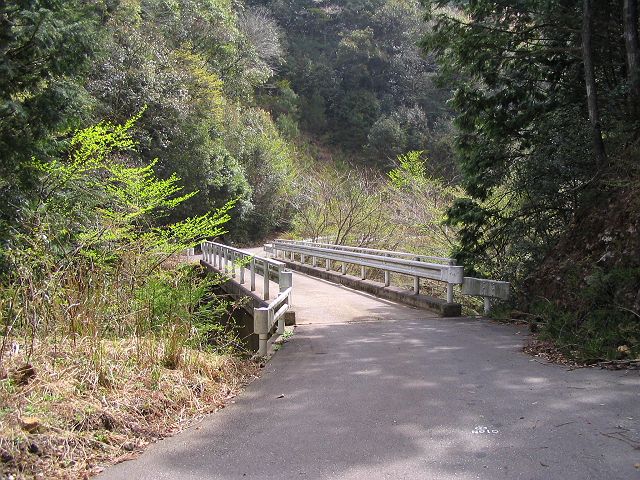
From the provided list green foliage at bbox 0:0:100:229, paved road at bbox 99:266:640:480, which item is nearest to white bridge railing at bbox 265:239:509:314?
paved road at bbox 99:266:640:480

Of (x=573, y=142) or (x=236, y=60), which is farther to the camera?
(x=236, y=60)

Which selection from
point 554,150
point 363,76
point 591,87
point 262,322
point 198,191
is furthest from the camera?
point 363,76

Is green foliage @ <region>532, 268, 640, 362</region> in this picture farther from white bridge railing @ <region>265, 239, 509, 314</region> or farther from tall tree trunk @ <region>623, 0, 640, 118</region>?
tall tree trunk @ <region>623, 0, 640, 118</region>

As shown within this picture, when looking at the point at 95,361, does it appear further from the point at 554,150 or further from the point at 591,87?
the point at 591,87

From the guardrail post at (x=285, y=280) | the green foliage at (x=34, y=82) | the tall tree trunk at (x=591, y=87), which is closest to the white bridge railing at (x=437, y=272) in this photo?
the tall tree trunk at (x=591, y=87)

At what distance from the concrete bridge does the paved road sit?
1 centimetres

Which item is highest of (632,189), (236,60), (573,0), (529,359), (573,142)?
(236,60)

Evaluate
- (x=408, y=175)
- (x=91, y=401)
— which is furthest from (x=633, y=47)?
(x=408, y=175)

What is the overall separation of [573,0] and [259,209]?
104 ft

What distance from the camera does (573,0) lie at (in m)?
11.6

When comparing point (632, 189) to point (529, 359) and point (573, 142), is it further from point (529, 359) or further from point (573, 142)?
point (529, 359)

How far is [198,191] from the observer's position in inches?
526

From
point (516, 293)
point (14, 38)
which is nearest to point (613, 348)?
point (516, 293)

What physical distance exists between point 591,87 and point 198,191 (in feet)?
28.6
